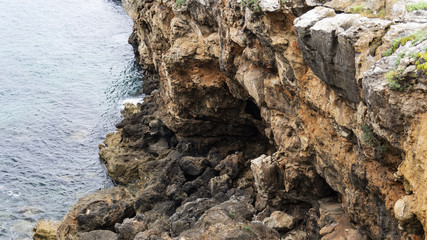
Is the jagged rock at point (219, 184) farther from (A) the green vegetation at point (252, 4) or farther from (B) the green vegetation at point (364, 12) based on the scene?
(B) the green vegetation at point (364, 12)

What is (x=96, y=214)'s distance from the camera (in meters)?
33.0

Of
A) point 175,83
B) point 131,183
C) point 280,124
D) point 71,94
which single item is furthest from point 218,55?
point 71,94

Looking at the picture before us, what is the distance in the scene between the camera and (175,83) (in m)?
35.8

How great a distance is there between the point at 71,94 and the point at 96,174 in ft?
66.2

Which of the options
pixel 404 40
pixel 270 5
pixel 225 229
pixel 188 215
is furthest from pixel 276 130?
pixel 404 40

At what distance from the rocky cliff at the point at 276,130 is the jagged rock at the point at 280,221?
0.08m

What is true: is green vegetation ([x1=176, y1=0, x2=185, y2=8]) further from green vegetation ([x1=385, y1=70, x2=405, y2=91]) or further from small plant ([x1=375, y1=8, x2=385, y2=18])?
green vegetation ([x1=385, y1=70, x2=405, y2=91])

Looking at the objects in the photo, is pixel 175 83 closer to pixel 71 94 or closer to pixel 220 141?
pixel 220 141

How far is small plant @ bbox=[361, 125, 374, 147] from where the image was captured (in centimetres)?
1642

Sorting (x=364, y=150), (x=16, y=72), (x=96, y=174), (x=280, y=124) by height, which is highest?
(x=364, y=150)

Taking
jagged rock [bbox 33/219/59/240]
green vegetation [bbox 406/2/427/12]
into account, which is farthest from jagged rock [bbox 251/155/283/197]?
jagged rock [bbox 33/219/59/240]

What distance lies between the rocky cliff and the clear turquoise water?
4.75m

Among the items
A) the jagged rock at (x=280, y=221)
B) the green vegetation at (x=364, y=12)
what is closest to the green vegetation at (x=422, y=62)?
the green vegetation at (x=364, y=12)

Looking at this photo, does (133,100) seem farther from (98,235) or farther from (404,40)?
(404,40)
